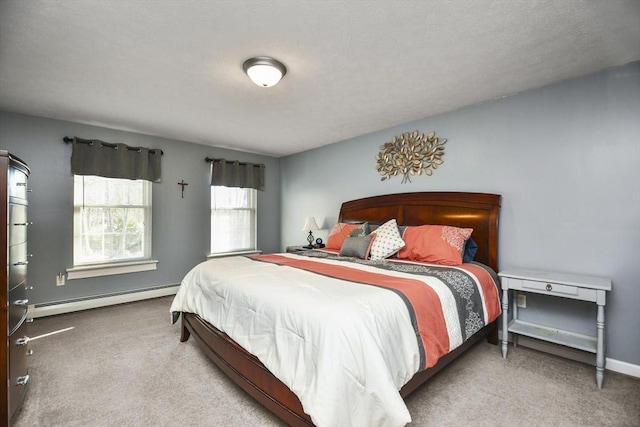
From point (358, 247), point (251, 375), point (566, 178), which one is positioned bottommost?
point (251, 375)

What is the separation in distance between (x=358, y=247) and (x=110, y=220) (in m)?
3.36

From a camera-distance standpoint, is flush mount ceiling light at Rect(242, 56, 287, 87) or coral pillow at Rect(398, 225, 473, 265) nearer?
flush mount ceiling light at Rect(242, 56, 287, 87)

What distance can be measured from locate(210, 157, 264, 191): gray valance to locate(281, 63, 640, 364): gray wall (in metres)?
3.06

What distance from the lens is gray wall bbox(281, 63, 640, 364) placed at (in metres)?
2.26

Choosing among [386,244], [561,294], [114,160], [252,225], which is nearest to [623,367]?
[561,294]

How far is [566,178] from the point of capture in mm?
2533

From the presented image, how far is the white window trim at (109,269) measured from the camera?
11.9 ft

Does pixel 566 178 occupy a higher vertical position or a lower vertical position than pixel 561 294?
higher

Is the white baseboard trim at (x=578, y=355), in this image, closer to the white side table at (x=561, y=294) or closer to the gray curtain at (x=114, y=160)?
the white side table at (x=561, y=294)

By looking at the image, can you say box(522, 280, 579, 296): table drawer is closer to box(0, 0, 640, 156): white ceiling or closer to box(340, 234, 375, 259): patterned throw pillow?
box(340, 234, 375, 259): patterned throw pillow

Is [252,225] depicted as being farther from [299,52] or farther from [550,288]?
[550,288]

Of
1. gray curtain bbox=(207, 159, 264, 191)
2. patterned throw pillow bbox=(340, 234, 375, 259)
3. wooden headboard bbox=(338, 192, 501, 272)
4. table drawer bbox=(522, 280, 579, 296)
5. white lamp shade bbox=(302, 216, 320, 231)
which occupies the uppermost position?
gray curtain bbox=(207, 159, 264, 191)

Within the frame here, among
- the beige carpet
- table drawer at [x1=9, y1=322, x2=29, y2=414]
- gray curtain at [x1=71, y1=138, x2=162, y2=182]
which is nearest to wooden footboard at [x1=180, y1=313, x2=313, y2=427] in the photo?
the beige carpet

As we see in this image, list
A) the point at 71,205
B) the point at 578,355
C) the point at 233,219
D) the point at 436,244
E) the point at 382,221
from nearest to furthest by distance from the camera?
the point at 578,355, the point at 436,244, the point at 71,205, the point at 382,221, the point at 233,219
